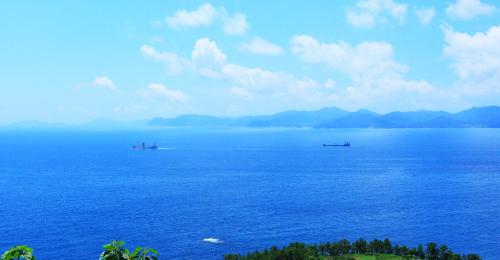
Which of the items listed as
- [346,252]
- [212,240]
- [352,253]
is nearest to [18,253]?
[346,252]

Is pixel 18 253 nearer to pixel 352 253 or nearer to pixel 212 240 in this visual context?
pixel 352 253

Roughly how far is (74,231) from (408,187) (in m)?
112

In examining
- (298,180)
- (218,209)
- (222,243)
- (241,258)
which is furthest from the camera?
(298,180)

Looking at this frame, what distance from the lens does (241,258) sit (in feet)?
252

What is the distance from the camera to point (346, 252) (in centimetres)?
8450

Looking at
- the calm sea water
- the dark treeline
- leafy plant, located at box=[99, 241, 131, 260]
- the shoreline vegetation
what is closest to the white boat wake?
the calm sea water

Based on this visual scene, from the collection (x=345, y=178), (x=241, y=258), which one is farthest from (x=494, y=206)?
(x=241, y=258)

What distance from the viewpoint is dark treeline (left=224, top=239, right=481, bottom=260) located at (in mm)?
75812

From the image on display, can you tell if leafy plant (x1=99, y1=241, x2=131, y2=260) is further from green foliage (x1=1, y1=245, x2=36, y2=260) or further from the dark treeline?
the dark treeline

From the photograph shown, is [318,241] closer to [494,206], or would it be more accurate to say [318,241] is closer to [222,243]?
[222,243]

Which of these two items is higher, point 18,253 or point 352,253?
point 18,253

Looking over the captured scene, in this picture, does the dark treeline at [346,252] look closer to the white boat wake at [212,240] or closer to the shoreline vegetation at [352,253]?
the shoreline vegetation at [352,253]

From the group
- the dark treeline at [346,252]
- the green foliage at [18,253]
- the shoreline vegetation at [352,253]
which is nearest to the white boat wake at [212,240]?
the shoreline vegetation at [352,253]

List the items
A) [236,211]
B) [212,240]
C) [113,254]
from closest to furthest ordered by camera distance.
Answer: [113,254] → [212,240] → [236,211]
